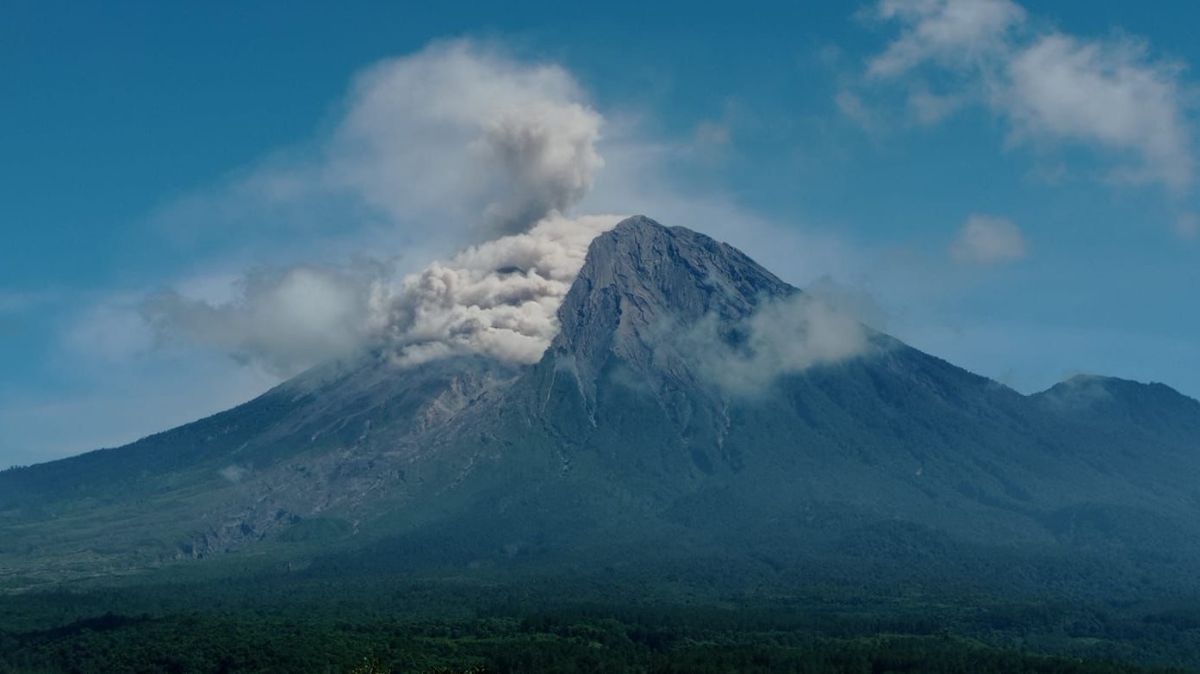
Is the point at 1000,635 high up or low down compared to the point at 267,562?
down

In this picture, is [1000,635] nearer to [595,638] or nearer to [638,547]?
[595,638]

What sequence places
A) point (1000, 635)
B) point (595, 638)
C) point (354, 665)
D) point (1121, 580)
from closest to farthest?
point (354, 665) < point (595, 638) < point (1000, 635) < point (1121, 580)

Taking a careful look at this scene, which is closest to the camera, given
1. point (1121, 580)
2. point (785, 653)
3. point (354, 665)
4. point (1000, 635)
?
point (354, 665)

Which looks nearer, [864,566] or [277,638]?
[277,638]

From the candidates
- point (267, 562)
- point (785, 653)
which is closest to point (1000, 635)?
point (785, 653)

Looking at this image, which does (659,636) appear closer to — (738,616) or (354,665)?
(738,616)

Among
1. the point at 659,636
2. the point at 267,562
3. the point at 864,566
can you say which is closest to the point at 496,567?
the point at 267,562
